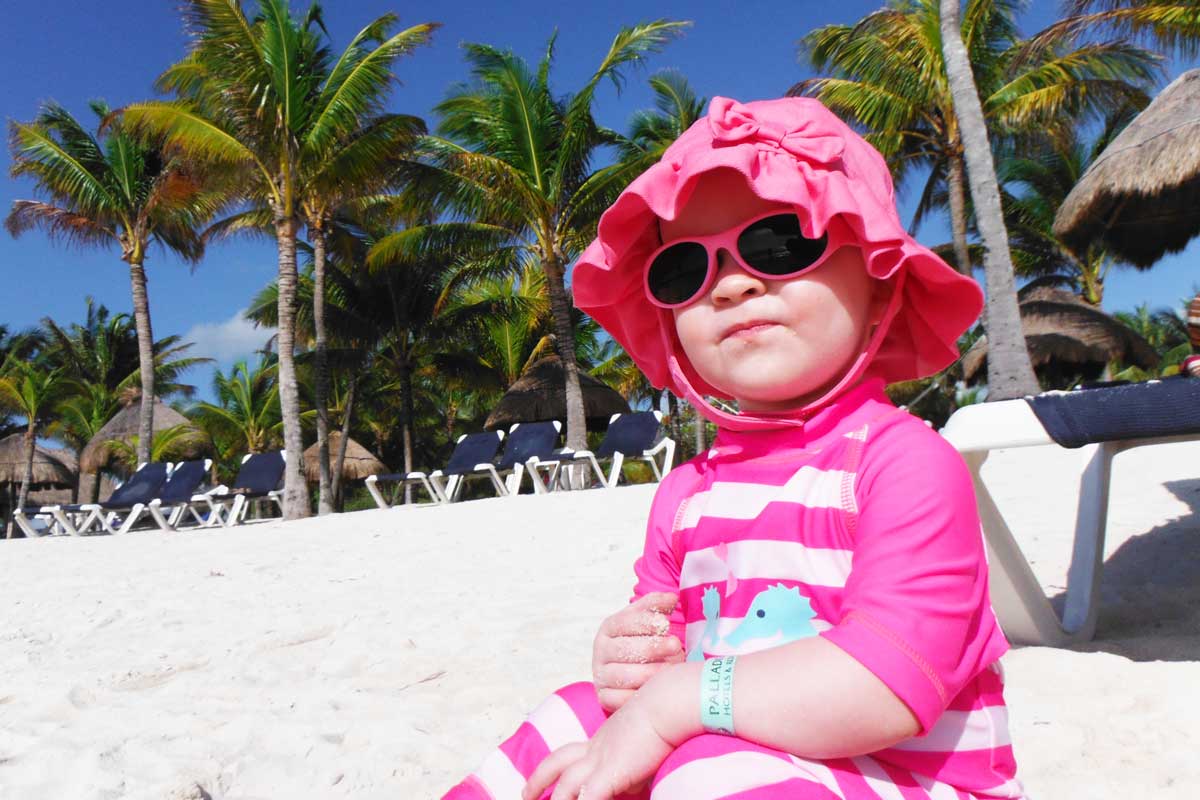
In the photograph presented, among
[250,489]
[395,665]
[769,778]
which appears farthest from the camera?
[250,489]

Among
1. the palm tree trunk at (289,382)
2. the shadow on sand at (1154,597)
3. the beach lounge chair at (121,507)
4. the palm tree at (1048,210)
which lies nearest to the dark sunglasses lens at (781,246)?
the shadow on sand at (1154,597)

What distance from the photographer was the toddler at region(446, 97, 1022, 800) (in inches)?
30.4

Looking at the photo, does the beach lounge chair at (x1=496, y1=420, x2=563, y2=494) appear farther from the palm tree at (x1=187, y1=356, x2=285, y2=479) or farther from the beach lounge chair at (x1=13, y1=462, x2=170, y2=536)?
the palm tree at (x1=187, y1=356, x2=285, y2=479)

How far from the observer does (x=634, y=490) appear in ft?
26.2

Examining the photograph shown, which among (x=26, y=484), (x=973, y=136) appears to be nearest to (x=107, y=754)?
(x=973, y=136)

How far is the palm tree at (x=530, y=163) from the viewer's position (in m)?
14.3

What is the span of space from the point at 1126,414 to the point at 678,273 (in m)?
1.15

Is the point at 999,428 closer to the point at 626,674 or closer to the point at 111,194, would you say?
the point at 626,674

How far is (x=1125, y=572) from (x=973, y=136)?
678 centimetres

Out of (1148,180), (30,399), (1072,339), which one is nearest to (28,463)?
(30,399)

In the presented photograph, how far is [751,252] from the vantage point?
100 cm

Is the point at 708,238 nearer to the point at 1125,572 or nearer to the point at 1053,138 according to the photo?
the point at 1125,572

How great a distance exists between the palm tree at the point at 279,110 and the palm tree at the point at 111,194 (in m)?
3.08

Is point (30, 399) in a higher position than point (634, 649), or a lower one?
higher
